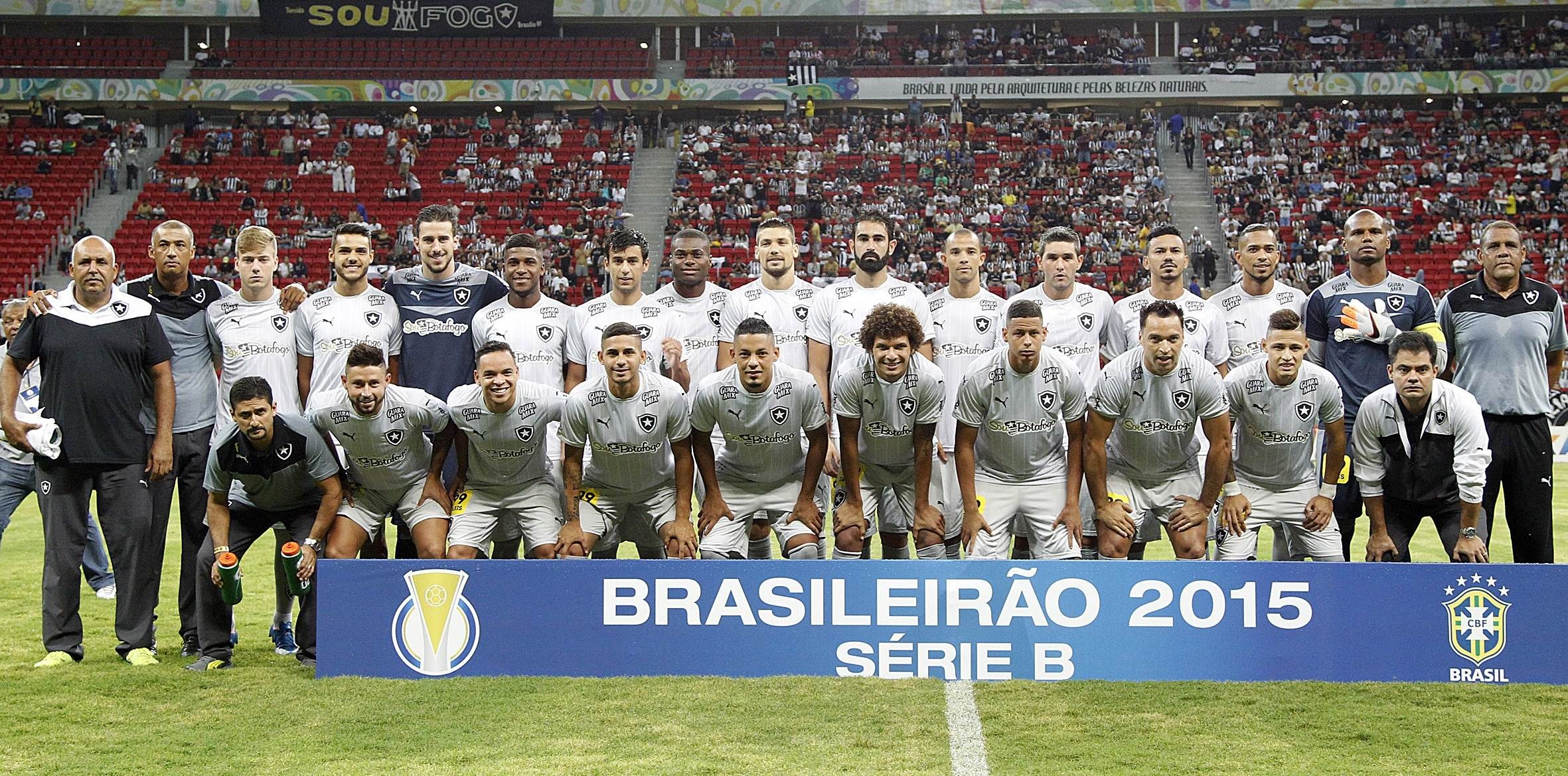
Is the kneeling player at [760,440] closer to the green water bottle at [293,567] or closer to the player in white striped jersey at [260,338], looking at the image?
the green water bottle at [293,567]

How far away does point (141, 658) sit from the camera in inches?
248

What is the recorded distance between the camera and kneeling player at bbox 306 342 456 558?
6336 millimetres

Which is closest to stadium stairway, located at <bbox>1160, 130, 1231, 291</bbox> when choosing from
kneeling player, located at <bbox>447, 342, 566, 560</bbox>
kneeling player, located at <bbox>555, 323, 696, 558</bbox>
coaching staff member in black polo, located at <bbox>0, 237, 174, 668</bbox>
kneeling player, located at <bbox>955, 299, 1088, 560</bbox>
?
kneeling player, located at <bbox>955, 299, 1088, 560</bbox>

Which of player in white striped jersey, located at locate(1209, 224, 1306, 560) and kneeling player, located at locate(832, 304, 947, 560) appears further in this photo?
player in white striped jersey, located at locate(1209, 224, 1306, 560)

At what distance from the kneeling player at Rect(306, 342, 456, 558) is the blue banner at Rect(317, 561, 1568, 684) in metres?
0.77

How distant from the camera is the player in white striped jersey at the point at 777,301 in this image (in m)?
7.48

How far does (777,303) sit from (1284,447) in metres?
2.86

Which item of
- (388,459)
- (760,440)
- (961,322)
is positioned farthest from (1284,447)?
(388,459)

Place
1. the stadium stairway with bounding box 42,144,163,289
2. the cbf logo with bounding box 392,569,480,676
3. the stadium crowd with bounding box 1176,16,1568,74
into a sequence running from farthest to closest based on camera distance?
the stadium crowd with bounding box 1176,16,1568,74, the stadium stairway with bounding box 42,144,163,289, the cbf logo with bounding box 392,569,480,676

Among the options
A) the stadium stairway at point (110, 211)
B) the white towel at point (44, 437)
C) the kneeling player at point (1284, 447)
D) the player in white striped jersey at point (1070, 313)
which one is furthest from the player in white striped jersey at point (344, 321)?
the stadium stairway at point (110, 211)

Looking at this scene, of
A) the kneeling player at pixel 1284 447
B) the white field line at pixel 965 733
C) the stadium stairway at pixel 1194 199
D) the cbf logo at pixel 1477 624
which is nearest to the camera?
the white field line at pixel 965 733

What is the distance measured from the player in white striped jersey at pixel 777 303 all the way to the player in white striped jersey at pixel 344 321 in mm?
1818

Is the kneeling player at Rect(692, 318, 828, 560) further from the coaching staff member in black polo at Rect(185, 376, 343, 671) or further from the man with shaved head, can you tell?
the man with shaved head

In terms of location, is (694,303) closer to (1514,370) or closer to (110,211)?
(1514,370)
